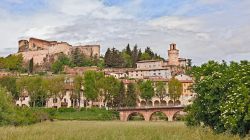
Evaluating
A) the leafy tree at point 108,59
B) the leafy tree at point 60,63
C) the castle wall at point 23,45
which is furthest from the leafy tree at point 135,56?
the castle wall at point 23,45

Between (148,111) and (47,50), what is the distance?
8015cm

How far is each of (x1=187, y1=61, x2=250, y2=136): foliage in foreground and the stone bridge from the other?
168 feet

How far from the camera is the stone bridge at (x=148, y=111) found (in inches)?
3263

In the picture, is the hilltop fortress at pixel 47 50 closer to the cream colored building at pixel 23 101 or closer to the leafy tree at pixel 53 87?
the cream colored building at pixel 23 101

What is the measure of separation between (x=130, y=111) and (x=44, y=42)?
313 feet

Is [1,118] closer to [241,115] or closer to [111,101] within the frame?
[241,115]

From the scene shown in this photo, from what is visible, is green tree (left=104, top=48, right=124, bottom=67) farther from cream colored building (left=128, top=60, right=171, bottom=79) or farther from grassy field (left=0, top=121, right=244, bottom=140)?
grassy field (left=0, top=121, right=244, bottom=140)

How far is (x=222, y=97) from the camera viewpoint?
25.2 m

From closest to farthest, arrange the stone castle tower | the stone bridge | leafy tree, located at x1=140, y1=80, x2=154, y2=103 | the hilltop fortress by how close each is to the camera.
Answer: the stone bridge
leafy tree, located at x1=140, y1=80, x2=154, y2=103
the stone castle tower
the hilltop fortress

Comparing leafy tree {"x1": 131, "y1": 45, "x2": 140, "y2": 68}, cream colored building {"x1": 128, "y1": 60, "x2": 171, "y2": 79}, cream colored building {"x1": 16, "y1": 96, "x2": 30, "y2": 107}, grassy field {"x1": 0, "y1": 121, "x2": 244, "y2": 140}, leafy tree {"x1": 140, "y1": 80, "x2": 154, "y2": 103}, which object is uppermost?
leafy tree {"x1": 131, "y1": 45, "x2": 140, "y2": 68}

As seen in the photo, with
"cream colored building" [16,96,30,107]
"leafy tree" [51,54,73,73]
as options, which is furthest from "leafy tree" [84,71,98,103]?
"leafy tree" [51,54,73,73]

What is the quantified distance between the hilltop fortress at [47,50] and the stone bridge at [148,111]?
75.0m

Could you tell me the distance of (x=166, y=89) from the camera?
10756 centimetres

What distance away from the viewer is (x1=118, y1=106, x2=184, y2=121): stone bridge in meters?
82.9
